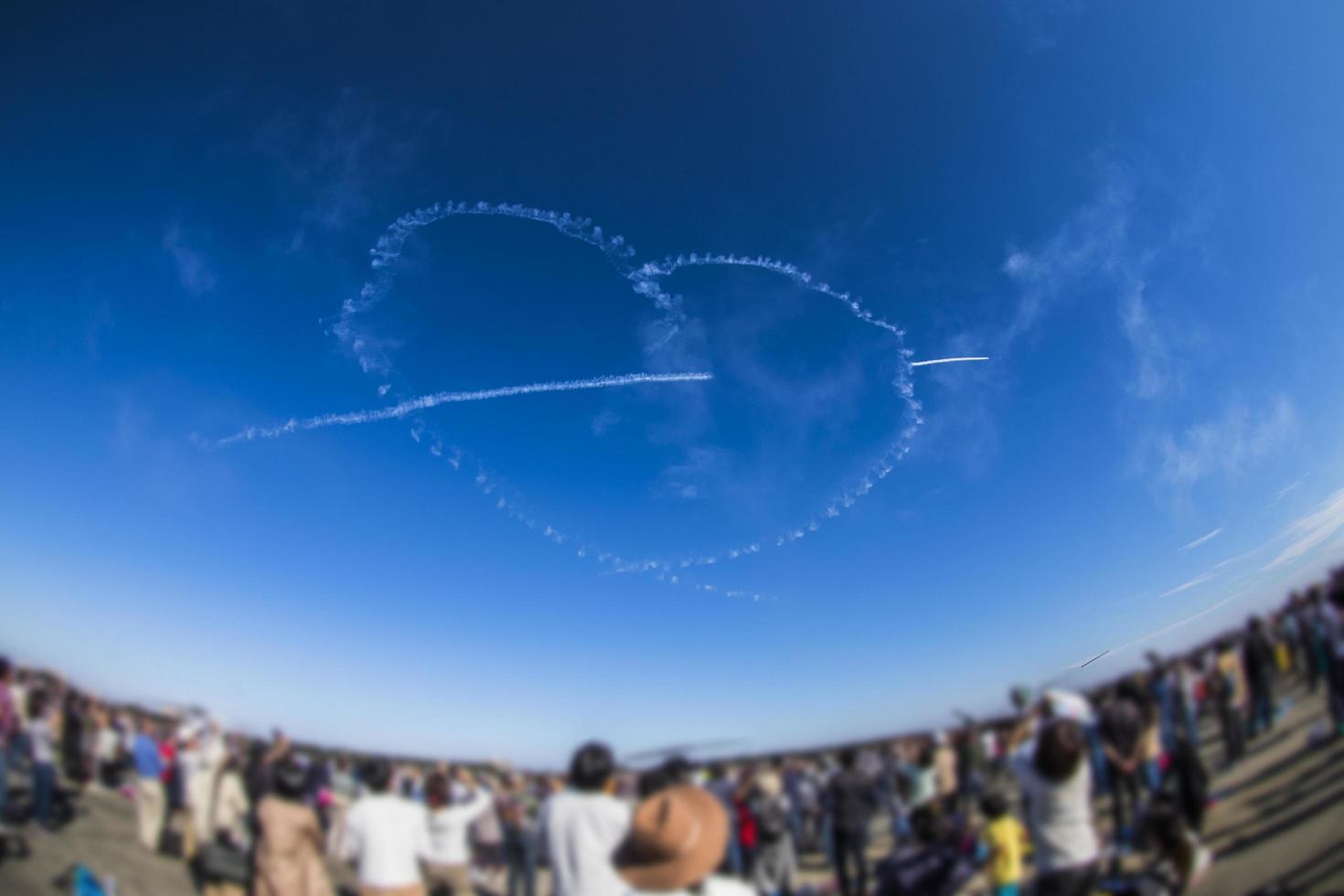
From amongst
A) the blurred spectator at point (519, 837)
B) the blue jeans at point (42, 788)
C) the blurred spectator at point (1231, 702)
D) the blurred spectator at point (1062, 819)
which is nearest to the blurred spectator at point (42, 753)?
the blue jeans at point (42, 788)

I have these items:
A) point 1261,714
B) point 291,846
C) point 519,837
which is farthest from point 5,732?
point 1261,714

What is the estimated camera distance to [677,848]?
1872 millimetres

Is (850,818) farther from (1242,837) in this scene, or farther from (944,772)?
(1242,837)

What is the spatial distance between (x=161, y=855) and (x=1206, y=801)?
14.4 ft

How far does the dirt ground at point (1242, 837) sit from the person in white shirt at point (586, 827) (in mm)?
190

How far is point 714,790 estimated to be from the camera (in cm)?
210

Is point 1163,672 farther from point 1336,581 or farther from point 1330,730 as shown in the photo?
point 1336,581

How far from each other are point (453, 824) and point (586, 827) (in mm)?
580

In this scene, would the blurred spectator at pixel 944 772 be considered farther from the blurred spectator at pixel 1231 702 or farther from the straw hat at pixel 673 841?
the blurred spectator at pixel 1231 702

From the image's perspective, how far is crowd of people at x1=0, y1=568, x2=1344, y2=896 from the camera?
2092mm

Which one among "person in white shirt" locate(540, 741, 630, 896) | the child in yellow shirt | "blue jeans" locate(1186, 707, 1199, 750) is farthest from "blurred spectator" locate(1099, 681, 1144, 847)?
"person in white shirt" locate(540, 741, 630, 896)

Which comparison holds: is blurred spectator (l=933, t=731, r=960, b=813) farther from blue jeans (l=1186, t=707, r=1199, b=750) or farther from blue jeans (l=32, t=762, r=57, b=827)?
blue jeans (l=32, t=762, r=57, b=827)

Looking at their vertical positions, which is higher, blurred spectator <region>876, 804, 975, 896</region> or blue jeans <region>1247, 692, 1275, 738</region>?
blue jeans <region>1247, 692, 1275, 738</region>

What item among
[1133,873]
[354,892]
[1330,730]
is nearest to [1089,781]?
[1133,873]
